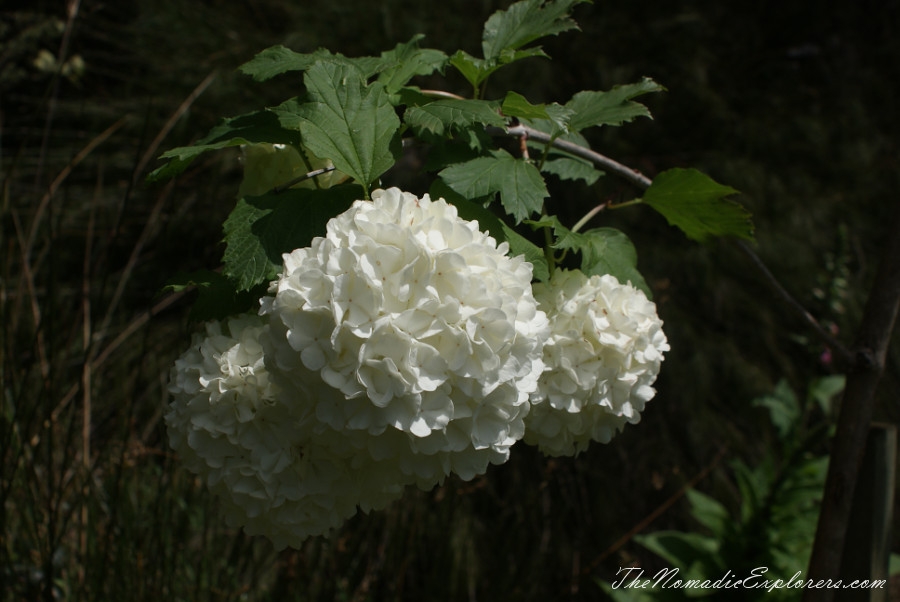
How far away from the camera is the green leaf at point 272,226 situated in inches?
27.7

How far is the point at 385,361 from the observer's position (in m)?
0.62

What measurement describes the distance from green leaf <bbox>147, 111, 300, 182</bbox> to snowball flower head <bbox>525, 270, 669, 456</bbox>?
1.24 ft

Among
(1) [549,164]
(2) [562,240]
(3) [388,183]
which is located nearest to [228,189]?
(3) [388,183]

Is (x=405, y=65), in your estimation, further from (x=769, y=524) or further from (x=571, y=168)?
(x=769, y=524)

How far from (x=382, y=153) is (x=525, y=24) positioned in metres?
0.34

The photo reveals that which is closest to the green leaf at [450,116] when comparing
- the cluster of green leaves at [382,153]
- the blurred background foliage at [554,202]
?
the cluster of green leaves at [382,153]

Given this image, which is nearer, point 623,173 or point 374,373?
point 374,373

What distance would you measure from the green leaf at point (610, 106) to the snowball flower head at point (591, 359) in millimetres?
224

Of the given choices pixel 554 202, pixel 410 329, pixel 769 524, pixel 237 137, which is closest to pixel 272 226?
pixel 237 137

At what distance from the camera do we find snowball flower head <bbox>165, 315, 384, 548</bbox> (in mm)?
736

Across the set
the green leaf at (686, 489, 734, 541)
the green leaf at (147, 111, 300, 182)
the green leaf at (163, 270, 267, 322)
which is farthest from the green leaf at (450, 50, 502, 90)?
the green leaf at (686, 489, 734, 541)

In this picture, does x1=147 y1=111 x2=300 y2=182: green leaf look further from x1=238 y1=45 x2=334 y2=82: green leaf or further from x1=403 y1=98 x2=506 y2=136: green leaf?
x1=403 y1=98 x2=506 y2=136: green leaf

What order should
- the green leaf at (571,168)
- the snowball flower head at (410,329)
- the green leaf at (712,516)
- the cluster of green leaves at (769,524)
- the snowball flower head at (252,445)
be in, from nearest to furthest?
the snowball flower head at (410,329)
the snowball flower head at (252,445)
the green leaf at (571,168)
the cluster of green leaves at (769,524)
the green leaf at (712,516)

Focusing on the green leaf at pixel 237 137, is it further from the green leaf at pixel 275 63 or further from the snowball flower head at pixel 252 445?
the snowball flower head at pixel 252 445
